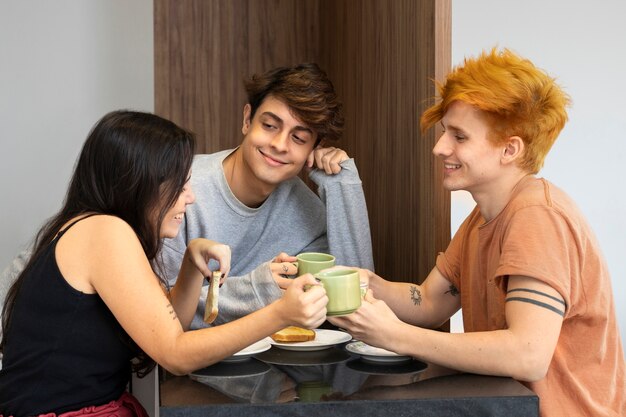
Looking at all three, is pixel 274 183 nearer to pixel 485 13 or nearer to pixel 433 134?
pixel 433 134

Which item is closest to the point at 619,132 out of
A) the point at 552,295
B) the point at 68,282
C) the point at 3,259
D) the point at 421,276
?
the point at 421,276

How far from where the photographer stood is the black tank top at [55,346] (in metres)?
1.53

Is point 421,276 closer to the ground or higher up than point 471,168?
closer to the ground

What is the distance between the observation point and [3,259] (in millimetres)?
3492

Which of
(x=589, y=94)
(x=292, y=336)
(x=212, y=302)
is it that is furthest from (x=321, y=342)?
(x=589, y=94)

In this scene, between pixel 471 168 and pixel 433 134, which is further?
pixel 433 134

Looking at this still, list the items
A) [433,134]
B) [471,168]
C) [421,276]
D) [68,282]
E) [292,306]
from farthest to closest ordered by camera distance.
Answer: [421,276], [433,134], [471,168], [68,282], [292,306]

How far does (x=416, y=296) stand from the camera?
205 cm

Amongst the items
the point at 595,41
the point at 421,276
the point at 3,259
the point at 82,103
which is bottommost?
the point at 3,259

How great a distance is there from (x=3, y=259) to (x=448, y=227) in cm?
202

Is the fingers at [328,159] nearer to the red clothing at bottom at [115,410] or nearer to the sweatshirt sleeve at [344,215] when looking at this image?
the sweatshirt sleeve at [344,215]

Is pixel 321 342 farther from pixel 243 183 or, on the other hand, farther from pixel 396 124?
pixel 396 124

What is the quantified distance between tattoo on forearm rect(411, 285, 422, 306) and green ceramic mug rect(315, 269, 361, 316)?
0.62m

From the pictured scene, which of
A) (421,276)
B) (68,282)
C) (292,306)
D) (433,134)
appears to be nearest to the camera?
(292,306)
